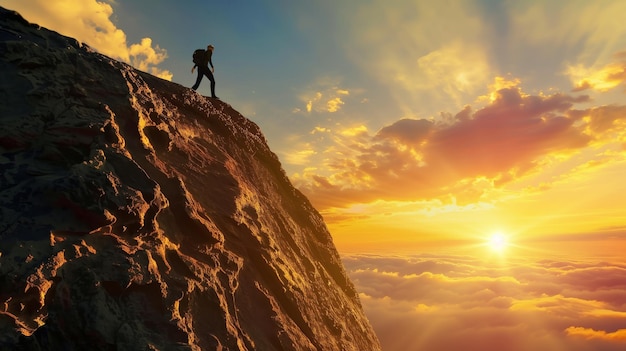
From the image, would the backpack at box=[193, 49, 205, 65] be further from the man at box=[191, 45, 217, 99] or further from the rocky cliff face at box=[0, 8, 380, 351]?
the rocky cliff face at box=[0, 8, 380, 351]

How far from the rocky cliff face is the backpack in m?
3.96

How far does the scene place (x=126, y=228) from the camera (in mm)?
9219

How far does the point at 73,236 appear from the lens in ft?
26.9

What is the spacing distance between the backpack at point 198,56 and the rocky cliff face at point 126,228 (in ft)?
13.0

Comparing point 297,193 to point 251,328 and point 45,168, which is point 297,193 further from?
point 45,168

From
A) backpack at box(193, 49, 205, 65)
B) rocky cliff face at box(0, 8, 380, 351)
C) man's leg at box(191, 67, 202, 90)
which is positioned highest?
backpack at box(193, 49, 205, 65)

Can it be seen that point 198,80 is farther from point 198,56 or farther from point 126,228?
point 126,228

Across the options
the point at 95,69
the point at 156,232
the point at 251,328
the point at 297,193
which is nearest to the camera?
the point at 156,232

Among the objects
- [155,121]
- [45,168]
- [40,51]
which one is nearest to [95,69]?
[40,51]

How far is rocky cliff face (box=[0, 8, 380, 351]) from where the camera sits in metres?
7.43

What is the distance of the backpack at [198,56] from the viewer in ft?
65.0

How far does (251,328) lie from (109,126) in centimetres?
711

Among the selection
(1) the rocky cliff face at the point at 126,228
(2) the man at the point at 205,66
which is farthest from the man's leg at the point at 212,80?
(1) the rocky cliff face at the point at 126,228

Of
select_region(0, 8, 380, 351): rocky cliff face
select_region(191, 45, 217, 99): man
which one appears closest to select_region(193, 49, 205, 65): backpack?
select_region(191, 45, 217, 99): man
